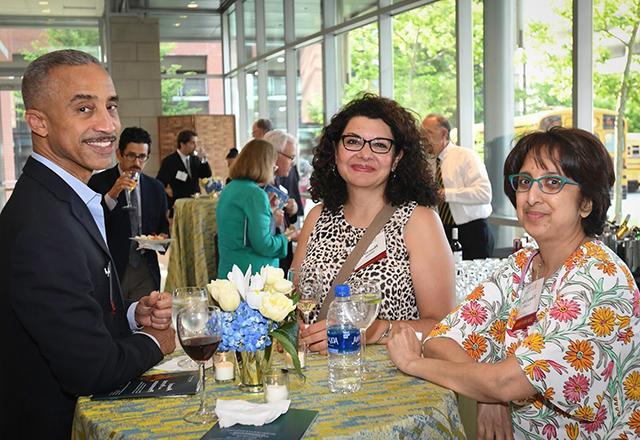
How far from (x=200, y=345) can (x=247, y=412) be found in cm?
19

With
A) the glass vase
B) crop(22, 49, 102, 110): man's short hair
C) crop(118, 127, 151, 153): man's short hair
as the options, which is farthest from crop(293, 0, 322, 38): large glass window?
the glass vase

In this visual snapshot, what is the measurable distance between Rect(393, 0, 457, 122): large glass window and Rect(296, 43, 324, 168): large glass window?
2.68 m

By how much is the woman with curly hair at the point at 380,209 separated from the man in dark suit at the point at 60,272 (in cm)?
90

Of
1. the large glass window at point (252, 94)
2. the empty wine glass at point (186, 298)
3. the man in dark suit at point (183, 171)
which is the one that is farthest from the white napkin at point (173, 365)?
the large glass window at point (252, 94)

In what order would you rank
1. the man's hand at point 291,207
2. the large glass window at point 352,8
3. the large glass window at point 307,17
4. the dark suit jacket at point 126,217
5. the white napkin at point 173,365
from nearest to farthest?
the white napkin at point 173,365 → the dark suit jacket at point 126,217 → the man's hand at point 291,207 → the large glass window at point 352,8 → the large glass window at point 307,17

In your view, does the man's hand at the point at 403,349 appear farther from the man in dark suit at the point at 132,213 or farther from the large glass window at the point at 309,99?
the large glass window at the point at 309,99

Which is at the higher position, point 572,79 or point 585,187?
point 572,79

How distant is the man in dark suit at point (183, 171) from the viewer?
977cm

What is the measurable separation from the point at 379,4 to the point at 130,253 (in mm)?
4911

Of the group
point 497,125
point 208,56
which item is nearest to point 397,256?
point 497,125

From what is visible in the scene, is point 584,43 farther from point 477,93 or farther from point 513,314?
point 513,314

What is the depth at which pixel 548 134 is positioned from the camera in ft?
6.88

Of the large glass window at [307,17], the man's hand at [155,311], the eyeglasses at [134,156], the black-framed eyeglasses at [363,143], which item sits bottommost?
the man's hand at [155,311]

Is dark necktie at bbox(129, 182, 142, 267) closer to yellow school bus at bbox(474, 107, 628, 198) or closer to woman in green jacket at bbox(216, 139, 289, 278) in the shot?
woman in green jacket at bbox(216, 139, 289, 278)
